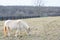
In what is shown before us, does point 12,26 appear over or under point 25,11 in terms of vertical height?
over

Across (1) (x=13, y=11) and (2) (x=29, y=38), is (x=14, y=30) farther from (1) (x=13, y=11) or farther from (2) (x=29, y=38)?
(1) (x=13, y=11)

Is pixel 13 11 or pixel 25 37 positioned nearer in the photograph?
pixel 25 37

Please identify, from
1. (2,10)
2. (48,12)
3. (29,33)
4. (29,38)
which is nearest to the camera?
(29,38)

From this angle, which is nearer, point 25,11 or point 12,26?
point 12,26

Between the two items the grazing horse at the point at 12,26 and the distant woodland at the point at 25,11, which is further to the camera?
the distant woodland at the point at 25,11

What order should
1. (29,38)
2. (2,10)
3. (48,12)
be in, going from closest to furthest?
(29,38)
(2,10)
(48,12)

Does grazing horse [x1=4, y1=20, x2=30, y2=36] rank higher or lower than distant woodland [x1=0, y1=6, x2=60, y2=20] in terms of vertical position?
higher

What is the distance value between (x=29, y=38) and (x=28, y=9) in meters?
8.76

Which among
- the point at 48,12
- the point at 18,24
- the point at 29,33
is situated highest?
the point at 18,24

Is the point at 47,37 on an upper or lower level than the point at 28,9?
upper

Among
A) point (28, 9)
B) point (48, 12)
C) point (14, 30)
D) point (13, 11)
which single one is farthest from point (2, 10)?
point (14, 30)

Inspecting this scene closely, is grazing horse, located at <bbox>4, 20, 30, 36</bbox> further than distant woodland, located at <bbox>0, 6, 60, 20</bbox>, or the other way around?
distant woodland, located at <bbox>0, 6, 60, 20</bbox>

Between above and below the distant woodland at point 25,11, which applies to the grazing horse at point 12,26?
above

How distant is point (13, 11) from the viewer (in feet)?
→ 44.4
